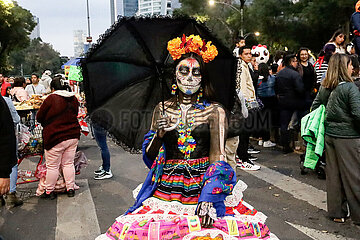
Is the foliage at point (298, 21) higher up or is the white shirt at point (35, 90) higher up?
the foliage at point (298, 21)

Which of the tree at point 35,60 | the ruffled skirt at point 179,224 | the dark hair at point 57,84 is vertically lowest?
the tree at point 35,60

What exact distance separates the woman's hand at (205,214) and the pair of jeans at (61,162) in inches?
150

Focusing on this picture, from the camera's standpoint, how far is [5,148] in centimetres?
325

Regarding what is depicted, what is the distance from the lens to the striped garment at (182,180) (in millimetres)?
2848

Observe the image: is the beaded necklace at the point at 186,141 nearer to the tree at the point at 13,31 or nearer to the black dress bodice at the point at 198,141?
the black dress bodice at the point at 198,141

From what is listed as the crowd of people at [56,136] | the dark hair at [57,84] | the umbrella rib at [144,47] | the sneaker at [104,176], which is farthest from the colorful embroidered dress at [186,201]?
the sneaker at [104,176]

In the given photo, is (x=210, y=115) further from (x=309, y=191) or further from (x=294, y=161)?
(x=294, y=161)

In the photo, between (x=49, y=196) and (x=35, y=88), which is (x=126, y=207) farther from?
(x=35, y=88)

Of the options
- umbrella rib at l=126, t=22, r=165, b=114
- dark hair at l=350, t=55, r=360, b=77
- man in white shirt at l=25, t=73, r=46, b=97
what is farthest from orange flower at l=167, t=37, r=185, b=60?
man in white shirt at l=25, t=73, r=46, b=97

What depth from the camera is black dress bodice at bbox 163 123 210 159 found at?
295cm

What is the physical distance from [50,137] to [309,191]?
421 centimetres

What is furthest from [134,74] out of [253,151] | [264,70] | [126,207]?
[253,151]

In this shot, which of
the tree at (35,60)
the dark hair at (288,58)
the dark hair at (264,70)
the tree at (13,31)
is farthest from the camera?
the tree at (35,60)

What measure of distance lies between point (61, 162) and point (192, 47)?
3959 millimetres
